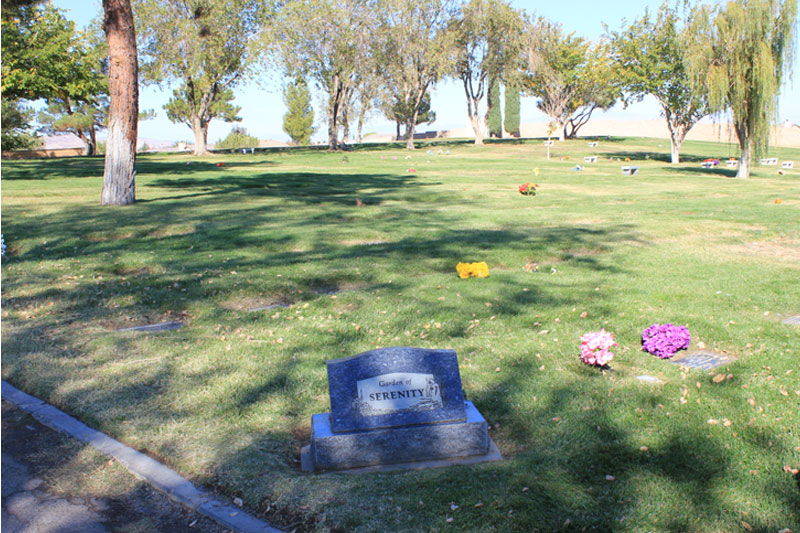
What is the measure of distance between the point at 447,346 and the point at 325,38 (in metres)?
42.2

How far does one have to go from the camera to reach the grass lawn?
3.64m

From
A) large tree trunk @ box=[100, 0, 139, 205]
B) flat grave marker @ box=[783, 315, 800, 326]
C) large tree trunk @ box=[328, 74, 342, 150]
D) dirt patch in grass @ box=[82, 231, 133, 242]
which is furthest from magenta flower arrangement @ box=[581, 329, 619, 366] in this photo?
→ large tree trunk @ box=[328, 74, 342, 150]

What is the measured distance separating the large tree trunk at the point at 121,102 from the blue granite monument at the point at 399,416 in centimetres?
1187

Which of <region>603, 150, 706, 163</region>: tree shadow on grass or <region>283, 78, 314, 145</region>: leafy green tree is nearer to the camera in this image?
<region>603, 150, 706, 163</region>: tree shadow on grass

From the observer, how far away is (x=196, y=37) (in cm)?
3922

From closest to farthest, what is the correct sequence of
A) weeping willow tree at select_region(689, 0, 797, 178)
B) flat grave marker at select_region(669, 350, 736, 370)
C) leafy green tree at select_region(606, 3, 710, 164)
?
flat grave marker at select_region(669, 350, 736, 370) → weeping willow tree at select_region(689, 0, 797, 178) → leafy green tree at select_region(606, 3, 710, 164)

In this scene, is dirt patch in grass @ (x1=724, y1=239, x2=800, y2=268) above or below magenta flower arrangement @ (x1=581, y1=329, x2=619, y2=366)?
above

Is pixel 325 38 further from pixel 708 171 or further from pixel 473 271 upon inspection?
pixel 473 271

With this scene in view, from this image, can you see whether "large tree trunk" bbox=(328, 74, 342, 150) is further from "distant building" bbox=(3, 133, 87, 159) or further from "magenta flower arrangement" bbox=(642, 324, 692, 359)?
"magenta flower arrangement" bbox=(642, 324, 692, 359)

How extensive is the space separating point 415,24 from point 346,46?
6516mm

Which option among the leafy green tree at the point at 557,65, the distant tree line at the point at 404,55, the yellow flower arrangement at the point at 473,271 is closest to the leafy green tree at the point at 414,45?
the distant tree line at the point at 404,55

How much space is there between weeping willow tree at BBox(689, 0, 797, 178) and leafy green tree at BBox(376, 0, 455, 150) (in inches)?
953

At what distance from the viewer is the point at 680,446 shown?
13.4 feet

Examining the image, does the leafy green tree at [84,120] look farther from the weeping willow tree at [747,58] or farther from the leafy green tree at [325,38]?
the weeping willow tree at [747,58]
